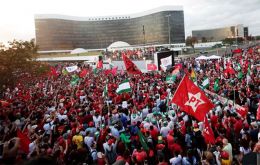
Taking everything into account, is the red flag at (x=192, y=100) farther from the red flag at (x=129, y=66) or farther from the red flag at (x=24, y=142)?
the red flag at (x=129, y=66)

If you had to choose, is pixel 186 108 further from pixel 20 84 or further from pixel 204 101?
pixel 20 84

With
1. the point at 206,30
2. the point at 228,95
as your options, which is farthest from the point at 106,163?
the point at 206,30

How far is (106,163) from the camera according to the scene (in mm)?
7707

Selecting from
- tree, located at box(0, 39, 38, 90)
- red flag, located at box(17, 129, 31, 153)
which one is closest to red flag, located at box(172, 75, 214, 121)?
red flag, located at box(17, 129, 31, 153)

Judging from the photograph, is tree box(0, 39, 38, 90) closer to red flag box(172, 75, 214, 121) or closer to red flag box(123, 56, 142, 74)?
red flag box(123, 56, 142, 74)

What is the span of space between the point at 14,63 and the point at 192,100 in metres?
20.8

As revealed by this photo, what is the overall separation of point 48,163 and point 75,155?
208 inches

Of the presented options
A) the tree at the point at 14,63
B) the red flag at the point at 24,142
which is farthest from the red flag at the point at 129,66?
the tree at the point at 14,63

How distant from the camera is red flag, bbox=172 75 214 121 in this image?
317 inches

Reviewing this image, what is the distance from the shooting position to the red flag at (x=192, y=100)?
8.05 metres

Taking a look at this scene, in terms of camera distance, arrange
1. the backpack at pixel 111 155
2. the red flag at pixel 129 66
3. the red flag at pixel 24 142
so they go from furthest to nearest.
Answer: the red flag at pixel 129 66 < the backpack at pixel 111 155 < the red flag at pixel 24 142

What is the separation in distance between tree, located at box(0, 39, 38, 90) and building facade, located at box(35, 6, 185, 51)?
97.3m

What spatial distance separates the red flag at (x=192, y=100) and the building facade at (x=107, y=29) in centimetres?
11672

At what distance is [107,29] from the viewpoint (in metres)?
154
